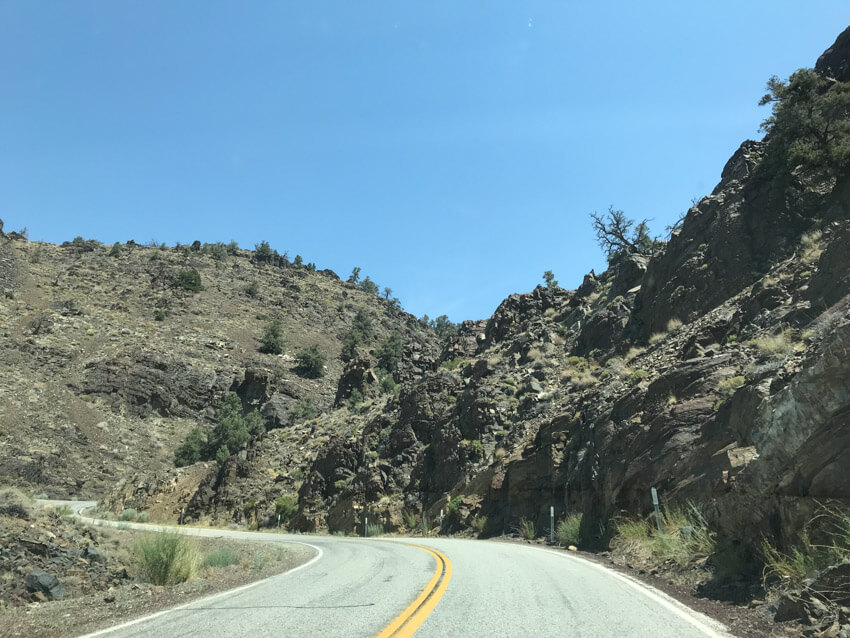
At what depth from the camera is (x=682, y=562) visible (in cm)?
1038

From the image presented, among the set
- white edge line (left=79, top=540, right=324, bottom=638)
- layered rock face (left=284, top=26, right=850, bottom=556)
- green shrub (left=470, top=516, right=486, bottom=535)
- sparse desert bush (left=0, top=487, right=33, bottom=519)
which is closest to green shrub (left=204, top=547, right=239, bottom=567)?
white edge line (left=79, top=540, right=324, bottom=638)

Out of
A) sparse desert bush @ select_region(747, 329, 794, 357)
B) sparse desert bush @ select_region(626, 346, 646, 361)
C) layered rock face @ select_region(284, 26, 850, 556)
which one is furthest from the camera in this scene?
sparse desert bush @ select_region(626, 346, 646, 361)

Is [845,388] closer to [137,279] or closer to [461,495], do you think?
[461,495]

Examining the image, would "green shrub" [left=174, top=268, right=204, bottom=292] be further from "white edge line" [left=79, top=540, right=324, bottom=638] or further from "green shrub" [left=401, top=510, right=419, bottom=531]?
"white edge line" [left=79, top=540, right=324, bottom=638]

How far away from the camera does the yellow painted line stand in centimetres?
618

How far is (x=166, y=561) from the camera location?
1232 cm

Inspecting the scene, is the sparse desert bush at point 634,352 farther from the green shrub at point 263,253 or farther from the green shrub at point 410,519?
the green shrub at point 263,253

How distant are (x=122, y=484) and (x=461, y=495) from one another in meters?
31.1

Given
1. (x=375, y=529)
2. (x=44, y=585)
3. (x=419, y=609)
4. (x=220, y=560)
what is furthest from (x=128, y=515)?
(x=419, y=609)

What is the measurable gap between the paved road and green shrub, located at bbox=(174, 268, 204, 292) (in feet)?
294

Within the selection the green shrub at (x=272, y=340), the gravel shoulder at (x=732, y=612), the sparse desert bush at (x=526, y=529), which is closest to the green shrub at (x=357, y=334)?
the green shrub at (x=272, y=340)

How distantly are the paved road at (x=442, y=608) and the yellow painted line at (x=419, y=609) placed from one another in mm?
14

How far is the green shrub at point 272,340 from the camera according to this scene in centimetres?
8262

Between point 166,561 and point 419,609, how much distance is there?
775 centimetres
